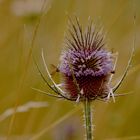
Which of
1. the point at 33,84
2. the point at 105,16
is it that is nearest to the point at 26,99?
the point at 33,84

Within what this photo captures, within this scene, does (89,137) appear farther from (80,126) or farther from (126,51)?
(126,51)

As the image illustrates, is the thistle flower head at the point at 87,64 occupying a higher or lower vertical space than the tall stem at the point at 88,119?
higher

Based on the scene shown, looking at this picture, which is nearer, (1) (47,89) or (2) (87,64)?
(2) (87,64)

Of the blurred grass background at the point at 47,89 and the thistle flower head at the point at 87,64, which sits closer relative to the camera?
the thistle flower head at the point at 87,64

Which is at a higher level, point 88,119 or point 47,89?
point 47,89

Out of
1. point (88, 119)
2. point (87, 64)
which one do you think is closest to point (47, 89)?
point (87, 64)

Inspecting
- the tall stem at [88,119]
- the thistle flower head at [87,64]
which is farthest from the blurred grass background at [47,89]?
the tall stem at [88,119]

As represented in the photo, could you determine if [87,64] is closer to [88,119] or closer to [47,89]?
[88,119]

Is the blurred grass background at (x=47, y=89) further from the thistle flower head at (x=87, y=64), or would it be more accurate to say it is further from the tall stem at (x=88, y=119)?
the tall stem at (x=88, y=119)

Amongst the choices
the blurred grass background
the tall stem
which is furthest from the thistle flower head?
the blurred grass background
